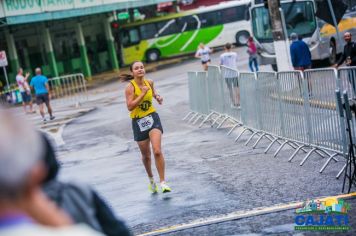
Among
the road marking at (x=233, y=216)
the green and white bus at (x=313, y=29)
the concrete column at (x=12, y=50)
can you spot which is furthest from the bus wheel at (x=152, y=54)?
the road marking at (x=233, y=216)

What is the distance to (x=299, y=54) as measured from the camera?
62.8ft

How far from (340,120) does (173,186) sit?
96.2 inches

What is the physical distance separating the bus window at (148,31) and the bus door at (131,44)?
349 mm

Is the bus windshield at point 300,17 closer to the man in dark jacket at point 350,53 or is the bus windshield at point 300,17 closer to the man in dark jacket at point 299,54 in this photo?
the man in dark jacket at point 299,54

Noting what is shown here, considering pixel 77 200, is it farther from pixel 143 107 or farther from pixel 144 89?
pixel 143 107

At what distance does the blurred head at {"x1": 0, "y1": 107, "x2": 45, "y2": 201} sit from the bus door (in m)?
47.5

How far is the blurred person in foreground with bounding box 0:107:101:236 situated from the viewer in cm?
181

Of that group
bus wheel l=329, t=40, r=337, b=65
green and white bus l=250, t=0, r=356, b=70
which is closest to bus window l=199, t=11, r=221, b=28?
green and white bus l=250, t=0, r=356, b=70

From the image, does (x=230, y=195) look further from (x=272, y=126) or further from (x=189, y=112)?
(x=189, y=112)

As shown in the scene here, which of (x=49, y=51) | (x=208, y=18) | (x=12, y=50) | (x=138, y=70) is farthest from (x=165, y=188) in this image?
(x=208, y=18)

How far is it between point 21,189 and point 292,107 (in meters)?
9.45

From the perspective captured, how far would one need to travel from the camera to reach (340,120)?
352 inches

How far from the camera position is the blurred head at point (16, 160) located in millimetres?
1801

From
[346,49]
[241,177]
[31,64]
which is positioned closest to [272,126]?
[241,177]
